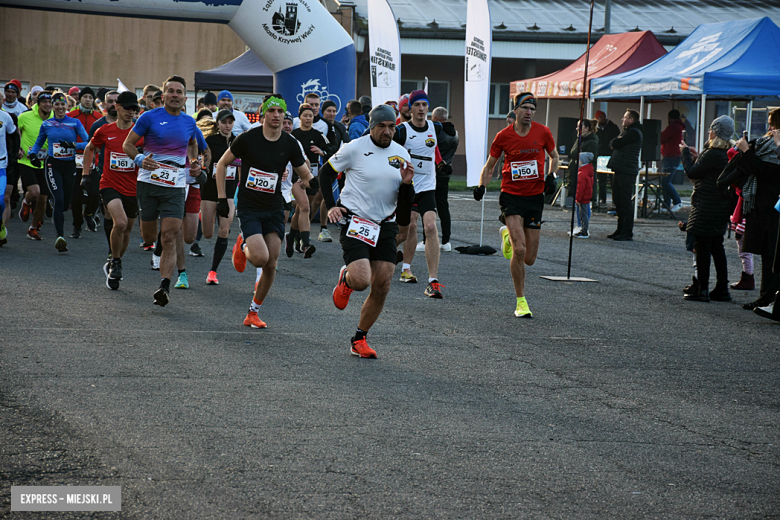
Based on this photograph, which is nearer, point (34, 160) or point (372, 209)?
point (372, 209)

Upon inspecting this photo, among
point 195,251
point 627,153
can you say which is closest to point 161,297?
point 195,251

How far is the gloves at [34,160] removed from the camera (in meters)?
12.1

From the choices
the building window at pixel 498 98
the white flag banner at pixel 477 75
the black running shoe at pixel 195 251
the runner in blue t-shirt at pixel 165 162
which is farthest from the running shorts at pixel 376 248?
the building window at pixel 498 98

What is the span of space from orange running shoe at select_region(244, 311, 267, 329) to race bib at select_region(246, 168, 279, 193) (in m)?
1.07

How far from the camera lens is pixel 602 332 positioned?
7.91 m

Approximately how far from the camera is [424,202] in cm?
1008

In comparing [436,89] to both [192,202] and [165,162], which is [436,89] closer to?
[192,202]

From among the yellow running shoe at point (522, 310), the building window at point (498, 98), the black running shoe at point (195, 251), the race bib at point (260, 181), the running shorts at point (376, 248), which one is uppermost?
the building window at point (498, 98)

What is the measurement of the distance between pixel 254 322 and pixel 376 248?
4.71 ft

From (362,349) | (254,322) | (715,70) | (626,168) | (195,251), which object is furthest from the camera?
(715,70)

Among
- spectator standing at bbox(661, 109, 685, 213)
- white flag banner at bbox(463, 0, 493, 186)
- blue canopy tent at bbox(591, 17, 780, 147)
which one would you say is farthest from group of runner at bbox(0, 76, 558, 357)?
spectator standing at bbox(661, 109, 685, 213)

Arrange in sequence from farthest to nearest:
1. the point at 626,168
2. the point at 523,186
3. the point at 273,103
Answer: the point at 626,168
the point at 523,186
the point at 273,103

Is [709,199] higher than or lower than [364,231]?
higher

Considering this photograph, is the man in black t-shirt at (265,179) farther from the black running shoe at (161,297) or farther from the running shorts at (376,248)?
the running shorts at (376,248)
